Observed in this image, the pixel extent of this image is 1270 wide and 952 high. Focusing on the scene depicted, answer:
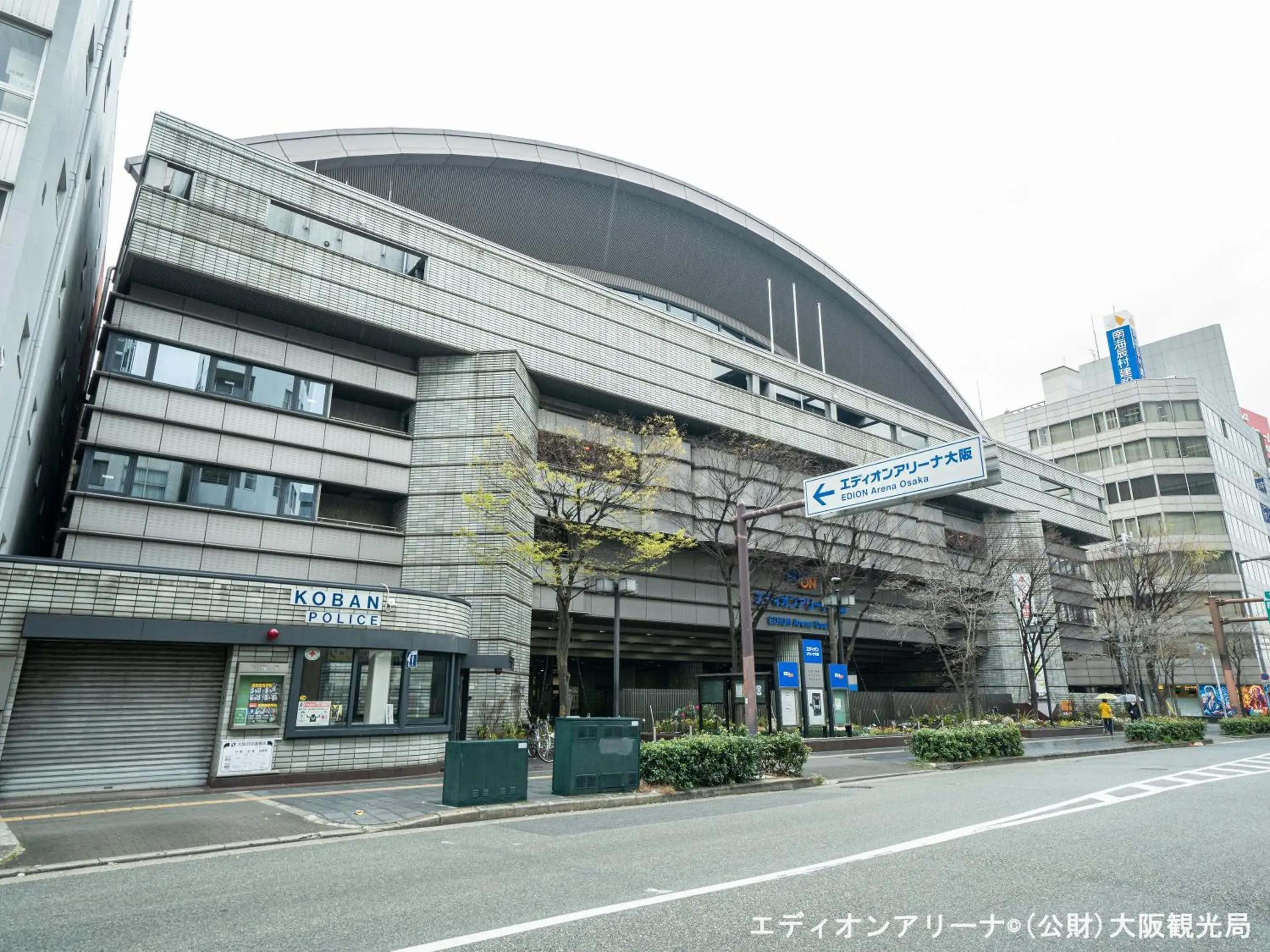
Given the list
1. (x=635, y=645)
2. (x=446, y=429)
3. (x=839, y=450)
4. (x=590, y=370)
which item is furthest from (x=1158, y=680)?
(x=446, y=429)

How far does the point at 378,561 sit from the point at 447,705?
22.5ft

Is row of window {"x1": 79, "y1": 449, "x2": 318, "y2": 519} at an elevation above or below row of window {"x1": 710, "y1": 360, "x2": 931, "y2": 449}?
below

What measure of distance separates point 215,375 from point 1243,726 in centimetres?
4339

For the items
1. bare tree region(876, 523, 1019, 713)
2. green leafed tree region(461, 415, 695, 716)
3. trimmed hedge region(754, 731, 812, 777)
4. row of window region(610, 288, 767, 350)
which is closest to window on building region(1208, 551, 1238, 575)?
bare tree region(876, 523, 1019, 713)

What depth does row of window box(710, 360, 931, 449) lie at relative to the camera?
119ft

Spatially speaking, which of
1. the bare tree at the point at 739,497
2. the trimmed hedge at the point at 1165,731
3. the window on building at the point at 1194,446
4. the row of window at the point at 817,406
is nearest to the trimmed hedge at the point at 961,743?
the bare tree at the point at 739,497

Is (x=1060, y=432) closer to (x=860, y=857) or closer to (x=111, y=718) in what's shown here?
(x=860, y=857)

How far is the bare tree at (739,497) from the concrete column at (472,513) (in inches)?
327

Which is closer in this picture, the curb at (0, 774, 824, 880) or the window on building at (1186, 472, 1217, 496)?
the curb at (0, 774, 824, 880)

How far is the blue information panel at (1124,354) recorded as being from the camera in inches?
2724

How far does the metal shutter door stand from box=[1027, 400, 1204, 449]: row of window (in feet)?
236

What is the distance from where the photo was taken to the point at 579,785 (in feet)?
44.2

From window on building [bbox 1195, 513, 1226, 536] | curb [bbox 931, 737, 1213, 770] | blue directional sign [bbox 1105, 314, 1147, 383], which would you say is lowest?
Answer: curb [bbox 931, 737, 1213, 770]

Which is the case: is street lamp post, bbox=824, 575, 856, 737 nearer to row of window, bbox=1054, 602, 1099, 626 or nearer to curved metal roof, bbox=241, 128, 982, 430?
curved metal roof, bbox=241, 128, 982, 430
